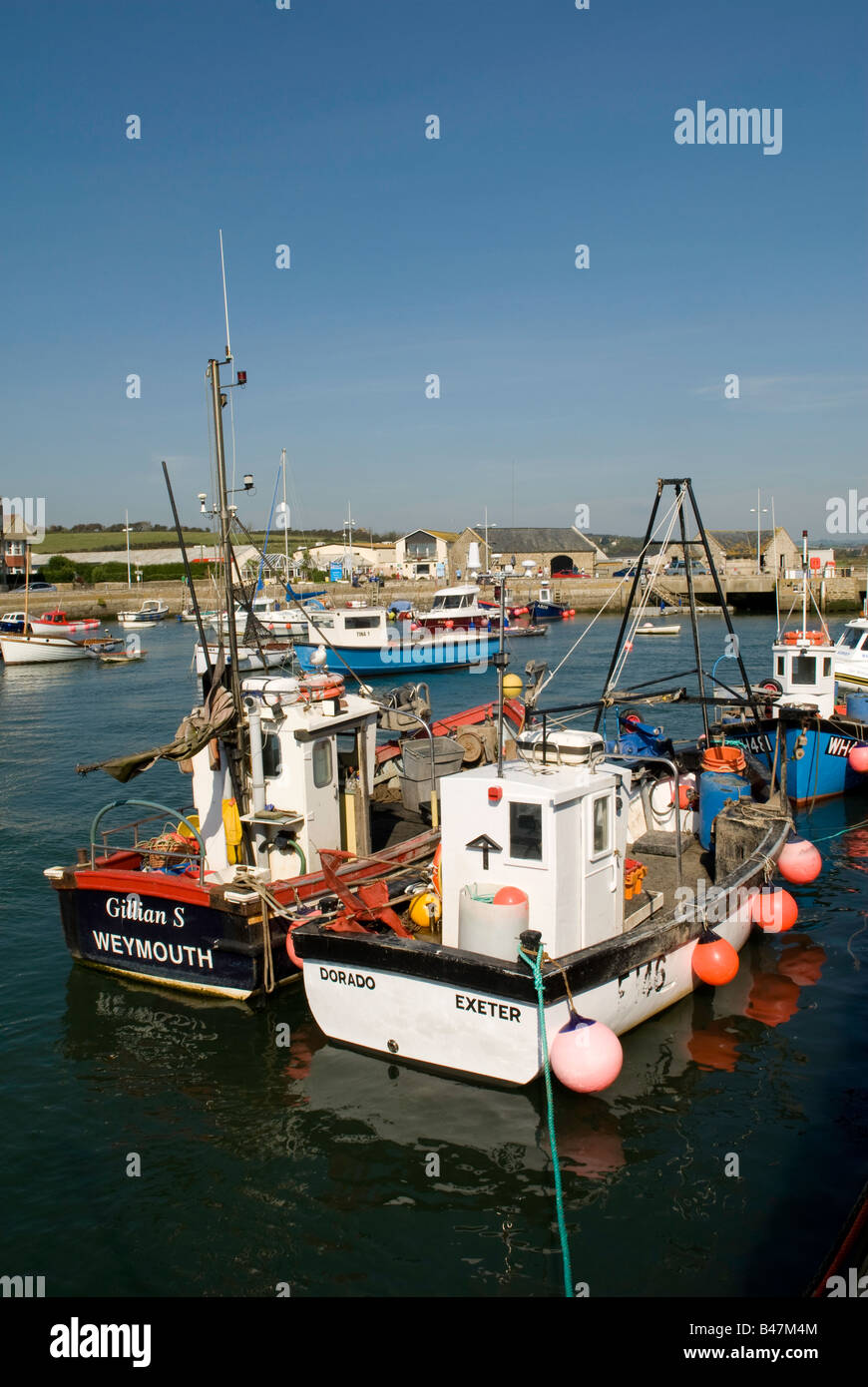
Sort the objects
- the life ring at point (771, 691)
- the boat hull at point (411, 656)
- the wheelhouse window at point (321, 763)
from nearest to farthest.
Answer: the wheelhouse window at point (321, 763) → the life ring at point (771, 691) → the boat hull at point (411, 656)

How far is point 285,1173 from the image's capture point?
8.73 meters

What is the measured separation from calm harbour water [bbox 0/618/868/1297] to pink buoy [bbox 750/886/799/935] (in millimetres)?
727

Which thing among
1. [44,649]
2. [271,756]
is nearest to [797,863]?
[271,756]

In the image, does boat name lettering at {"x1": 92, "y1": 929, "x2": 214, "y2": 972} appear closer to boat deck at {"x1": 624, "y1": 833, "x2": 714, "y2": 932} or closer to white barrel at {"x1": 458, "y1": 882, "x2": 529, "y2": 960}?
white barrel at {"x1": 458, "y1": 882, "x2": 529, "y2": 960}

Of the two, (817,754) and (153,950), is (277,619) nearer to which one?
(817,754)

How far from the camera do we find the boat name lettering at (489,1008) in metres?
8.91

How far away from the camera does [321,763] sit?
1261 cm

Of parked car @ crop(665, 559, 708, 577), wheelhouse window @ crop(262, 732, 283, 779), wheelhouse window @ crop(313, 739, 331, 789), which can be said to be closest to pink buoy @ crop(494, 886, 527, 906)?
wheelhouse window @ crop(313, 739, 331, 789)

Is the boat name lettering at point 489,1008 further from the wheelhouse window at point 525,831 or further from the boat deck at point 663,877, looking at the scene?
the boat deck at point 663,877

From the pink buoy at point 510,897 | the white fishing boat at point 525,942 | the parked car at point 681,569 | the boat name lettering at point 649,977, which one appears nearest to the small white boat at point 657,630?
the parked car at point 681,569

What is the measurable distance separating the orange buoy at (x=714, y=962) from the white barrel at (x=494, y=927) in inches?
107
